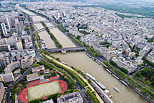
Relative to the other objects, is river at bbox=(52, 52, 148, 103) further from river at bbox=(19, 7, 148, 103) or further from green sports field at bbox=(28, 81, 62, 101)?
green sports field at bbox=(28, 81, 62, 101)

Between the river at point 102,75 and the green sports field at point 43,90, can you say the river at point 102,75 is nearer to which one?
the river at point 102,75

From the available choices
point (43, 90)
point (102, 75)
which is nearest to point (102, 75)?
point (102, 75)

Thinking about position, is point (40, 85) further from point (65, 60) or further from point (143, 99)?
point (143, 99)

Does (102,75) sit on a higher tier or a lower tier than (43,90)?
lower

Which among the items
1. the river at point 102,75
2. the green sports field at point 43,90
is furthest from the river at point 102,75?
the green sports field at point 43,90

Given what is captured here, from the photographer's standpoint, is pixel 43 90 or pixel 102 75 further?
pixel 102 75

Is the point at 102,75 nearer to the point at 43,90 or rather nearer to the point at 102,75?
the point at 102,75

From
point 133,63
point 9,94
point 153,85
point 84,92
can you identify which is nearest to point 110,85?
point 84,92

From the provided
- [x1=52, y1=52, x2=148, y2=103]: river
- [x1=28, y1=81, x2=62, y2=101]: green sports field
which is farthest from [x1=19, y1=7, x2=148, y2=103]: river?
[x1=28, y1=81, x2=62, y2=101]: green sports field
